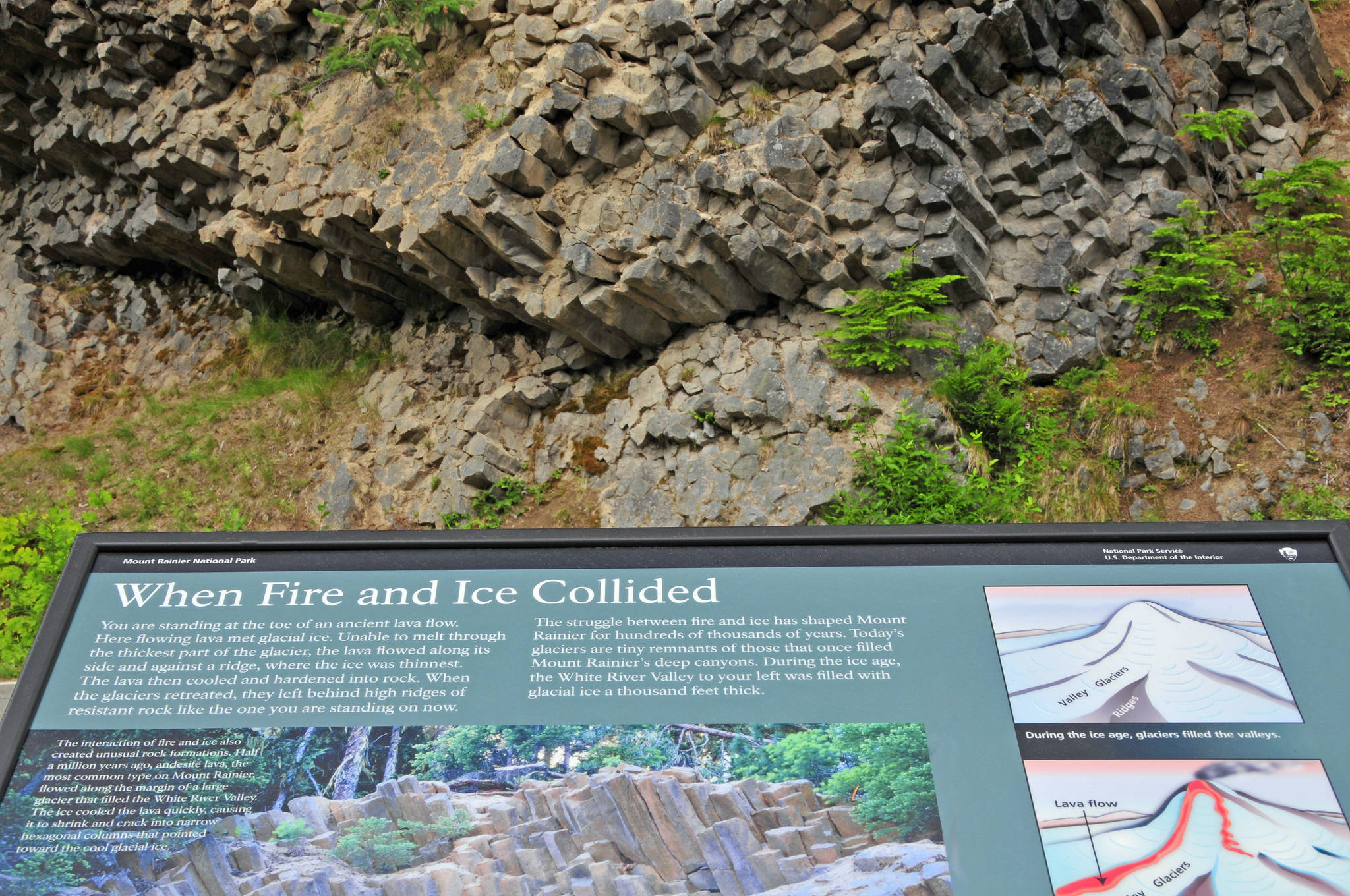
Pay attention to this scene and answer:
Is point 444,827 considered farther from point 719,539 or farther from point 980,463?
point 980,463

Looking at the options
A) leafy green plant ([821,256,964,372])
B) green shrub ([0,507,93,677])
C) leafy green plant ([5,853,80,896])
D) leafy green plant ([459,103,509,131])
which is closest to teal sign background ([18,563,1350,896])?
leafy green plant ([5,853,80,896])

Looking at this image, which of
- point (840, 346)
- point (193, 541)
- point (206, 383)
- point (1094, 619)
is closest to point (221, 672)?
point (193, 541)

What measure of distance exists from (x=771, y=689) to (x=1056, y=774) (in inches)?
34.2

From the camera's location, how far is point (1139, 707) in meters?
2.74

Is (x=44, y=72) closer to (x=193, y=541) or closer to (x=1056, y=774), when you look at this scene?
(x=193, y=541)

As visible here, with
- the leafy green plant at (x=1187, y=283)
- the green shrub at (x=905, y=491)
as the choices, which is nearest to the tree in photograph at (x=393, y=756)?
the green shrub at (x=905, y=491)

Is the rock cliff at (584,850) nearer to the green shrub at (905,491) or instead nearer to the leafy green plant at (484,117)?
the green shrub at (905,491)

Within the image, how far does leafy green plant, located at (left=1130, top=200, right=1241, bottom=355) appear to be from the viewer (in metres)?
7.49

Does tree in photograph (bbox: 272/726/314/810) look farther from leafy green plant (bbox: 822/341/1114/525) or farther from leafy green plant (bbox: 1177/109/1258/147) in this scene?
leafy green plant (bbox: 1177/109/1258/147)

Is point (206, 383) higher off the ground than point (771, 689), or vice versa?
point (206, 383)

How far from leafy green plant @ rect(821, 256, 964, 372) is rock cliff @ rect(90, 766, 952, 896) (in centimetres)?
517

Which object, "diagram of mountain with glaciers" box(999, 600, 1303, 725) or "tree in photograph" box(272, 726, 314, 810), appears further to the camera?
"diagram of mountain with glaciers" box(999, 600, 1303, 725)

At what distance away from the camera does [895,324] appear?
734cm

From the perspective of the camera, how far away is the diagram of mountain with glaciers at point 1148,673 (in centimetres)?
275
